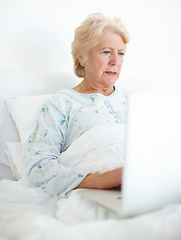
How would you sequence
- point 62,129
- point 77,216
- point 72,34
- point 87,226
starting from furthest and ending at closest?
point 72,34, point 62,129, point 77,216, point 87,226

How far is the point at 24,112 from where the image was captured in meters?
1.57

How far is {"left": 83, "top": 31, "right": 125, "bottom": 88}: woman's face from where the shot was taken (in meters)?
1.55

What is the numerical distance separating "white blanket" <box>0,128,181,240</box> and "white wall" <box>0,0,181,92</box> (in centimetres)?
88

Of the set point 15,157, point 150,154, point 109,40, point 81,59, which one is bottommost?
point 15,157

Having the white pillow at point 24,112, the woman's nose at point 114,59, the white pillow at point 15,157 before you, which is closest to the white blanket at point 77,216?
the white pillow at point 15,157

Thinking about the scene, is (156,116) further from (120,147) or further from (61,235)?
(120,147)

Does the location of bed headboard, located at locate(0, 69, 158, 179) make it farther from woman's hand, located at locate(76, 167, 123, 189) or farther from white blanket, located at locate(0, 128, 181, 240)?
woman's hand, located at locate(76, 167, 123, 189)

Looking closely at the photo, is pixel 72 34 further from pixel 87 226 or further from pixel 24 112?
pixel 87 226

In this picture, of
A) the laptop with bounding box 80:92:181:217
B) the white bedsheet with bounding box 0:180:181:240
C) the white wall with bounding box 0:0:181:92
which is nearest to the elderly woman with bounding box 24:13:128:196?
the white bedsheet with bounding box 0:180:181:240

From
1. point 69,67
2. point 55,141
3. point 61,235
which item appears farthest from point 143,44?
point 61,235

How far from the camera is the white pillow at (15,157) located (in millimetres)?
1443

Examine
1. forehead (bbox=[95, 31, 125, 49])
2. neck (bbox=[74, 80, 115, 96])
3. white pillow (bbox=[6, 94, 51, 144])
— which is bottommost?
white pillow (bbox=[6, 94, 51, 144])

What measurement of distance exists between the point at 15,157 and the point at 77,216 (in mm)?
670

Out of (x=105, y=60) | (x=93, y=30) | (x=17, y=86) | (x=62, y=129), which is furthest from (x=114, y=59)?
(x=17, y=86)
